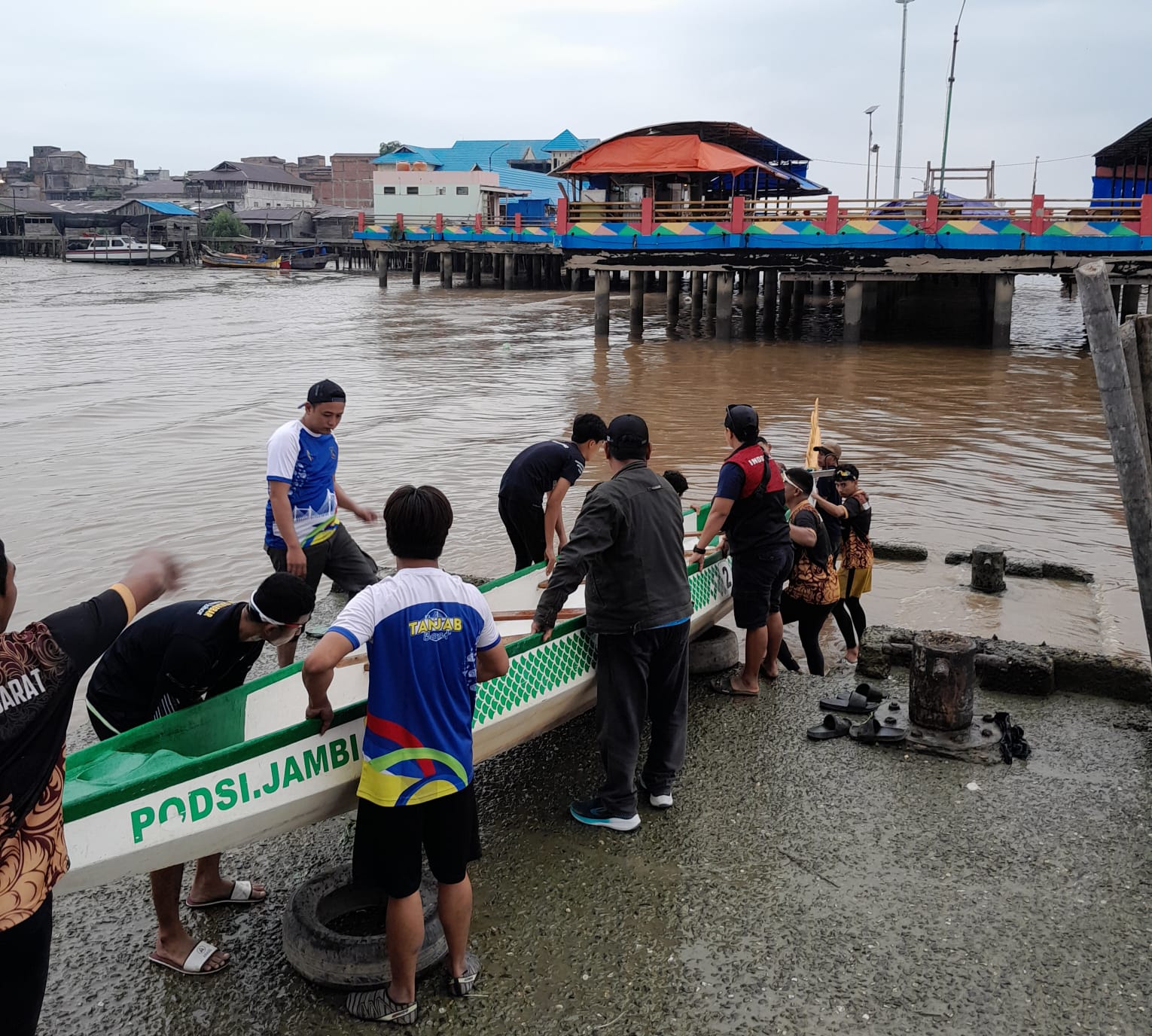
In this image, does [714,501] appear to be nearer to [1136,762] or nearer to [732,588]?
[732,588]

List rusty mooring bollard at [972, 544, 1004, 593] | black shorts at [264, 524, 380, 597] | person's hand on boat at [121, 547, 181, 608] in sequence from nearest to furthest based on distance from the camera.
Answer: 1. person's hand on boat at [121, 547, 181, 608]
2. black shorts at [264, 524, 380, 597]
3. rusty mooring bollard at [972, 544, 1004, 593]

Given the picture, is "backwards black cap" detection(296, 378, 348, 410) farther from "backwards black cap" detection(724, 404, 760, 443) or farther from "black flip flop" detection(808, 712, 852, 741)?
"black flip flop" detection(808, 712, 852, 741)

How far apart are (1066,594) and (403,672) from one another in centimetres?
688

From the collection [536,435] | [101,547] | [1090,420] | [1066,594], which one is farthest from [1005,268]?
[101,547]

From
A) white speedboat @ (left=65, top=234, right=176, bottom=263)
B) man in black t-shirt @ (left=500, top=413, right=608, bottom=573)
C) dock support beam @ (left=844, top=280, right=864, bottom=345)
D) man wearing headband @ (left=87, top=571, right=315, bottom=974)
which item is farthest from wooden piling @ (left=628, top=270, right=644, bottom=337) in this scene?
white speedboat @ (left=65, top=234, right=176, bottom=263)

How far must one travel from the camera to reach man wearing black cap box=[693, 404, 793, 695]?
17.9 ft

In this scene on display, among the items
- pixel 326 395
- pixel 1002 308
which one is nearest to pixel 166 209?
pixel 1002 308

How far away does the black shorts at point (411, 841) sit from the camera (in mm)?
3166

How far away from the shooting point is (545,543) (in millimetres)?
6355

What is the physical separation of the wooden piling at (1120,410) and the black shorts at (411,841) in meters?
3.46

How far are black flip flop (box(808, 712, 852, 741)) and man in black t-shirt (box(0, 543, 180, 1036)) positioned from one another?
12.2 ft

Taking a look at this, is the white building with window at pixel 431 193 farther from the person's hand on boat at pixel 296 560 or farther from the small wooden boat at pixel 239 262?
the person's hand on boat at pixel 296 560

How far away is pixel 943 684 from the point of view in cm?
511

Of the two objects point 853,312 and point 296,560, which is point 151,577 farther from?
point 853,312
